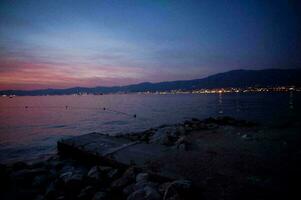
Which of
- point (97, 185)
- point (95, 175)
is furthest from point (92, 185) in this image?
point (95, 175)

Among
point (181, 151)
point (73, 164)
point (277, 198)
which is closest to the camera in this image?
point (277, 198)

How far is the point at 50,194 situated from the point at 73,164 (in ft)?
13.6

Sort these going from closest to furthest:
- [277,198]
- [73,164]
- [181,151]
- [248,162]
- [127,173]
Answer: [277,198]
[127,173]
[248,162]
[181,151]
[73,164]

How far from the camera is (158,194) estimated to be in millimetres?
6574

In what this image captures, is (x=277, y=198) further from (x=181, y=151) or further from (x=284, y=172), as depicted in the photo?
(x=181, y=151)

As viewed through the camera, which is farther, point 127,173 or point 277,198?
point 127,173

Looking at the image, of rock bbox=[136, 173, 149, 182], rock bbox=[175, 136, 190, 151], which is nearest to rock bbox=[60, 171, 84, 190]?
rock bbox=[136, 173, 149, 182]

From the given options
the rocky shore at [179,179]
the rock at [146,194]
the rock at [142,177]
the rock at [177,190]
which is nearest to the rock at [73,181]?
the rocky shore at [179,179]

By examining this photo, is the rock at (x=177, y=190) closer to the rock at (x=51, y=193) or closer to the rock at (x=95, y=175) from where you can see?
the rock at (x=95, y=175)

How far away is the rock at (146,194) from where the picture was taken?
6.46 metres

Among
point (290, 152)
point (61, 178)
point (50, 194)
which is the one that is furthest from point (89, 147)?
point (290, 152)

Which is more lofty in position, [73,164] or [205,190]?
[205,190]

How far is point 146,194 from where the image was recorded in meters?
6.64

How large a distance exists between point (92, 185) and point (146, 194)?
3229 mm
